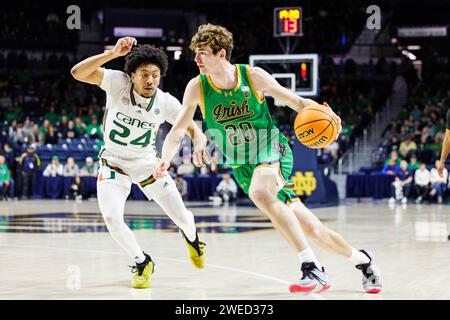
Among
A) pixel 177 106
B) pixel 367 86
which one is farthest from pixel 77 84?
pixel 177 106

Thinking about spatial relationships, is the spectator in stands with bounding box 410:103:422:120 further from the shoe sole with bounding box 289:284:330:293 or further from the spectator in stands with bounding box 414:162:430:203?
the shoe sole with bounding box 289:284:330:293

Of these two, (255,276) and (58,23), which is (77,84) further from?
(255,276)

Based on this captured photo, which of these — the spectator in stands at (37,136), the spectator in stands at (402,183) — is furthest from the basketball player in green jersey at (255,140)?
the spectator in stands at (37,136)

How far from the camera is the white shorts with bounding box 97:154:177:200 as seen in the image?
24.7ft

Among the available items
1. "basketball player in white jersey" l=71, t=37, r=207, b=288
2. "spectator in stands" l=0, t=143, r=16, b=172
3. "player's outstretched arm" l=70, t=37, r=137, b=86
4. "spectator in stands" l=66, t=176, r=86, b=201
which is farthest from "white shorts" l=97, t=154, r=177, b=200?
"spectator in stands" l=0, t=143, r=16, b=172

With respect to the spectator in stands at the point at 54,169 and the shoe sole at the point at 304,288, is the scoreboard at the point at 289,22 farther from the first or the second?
the shoe sole at the point at 304,288

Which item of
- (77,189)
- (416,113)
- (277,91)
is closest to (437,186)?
(416,113)

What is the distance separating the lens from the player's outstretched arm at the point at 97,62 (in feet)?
21.9

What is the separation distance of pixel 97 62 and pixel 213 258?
122 inches

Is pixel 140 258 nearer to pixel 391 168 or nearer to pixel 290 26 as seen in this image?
pixel 290 26

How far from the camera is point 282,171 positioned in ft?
22.0

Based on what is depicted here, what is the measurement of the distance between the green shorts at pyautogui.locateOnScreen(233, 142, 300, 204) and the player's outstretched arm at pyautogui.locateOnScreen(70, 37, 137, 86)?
4.34 ft

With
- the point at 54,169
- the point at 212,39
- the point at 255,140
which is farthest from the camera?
the point at 54,169
